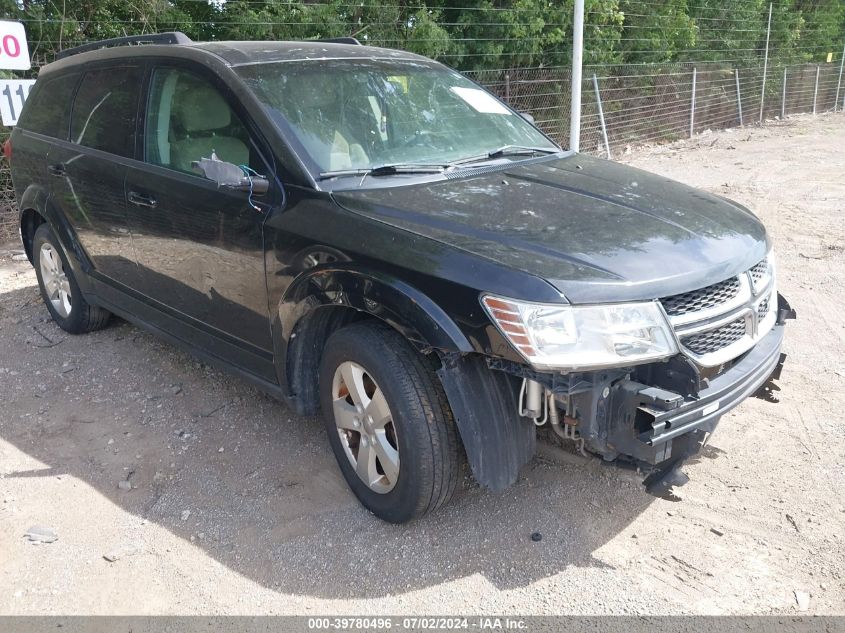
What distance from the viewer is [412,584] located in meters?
2.98

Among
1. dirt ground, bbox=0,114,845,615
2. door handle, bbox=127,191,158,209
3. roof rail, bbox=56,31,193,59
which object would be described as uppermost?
roof rail, bbox=56,31,193,59

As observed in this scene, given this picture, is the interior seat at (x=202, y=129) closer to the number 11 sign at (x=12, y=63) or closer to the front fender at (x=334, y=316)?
the front fender at (x=334, y=316)

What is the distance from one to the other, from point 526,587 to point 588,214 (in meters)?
1.49

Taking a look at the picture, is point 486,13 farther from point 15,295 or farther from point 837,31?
point 837,31

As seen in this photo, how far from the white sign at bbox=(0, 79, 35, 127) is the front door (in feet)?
13.5

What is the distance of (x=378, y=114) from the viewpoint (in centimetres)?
385

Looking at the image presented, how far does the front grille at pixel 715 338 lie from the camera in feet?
9.26

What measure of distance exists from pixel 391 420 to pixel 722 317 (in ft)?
4.37

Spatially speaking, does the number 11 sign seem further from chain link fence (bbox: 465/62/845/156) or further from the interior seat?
chain link fence (bbox: 465/62/845/156)

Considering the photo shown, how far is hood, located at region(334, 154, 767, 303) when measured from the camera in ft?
8.95

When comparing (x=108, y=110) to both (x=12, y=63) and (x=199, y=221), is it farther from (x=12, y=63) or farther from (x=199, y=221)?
(x=12, y=63)

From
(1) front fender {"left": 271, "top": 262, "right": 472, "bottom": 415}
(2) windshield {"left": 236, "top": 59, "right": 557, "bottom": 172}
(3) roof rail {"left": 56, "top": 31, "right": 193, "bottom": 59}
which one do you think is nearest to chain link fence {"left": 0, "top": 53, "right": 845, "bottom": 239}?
(3) roof rail {"left": 56, "top": 31, "right": 193, "bottom": 59}

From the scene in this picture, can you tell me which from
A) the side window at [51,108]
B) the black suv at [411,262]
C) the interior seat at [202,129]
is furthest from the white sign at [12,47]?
the interior seat at [202,129]

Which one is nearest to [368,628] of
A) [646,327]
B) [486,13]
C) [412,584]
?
[412,584]
